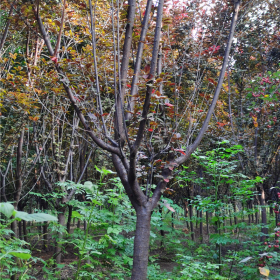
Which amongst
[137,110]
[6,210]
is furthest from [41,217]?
[137,110]

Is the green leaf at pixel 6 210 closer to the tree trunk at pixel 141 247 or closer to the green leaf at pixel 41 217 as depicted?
the green leaf at pixel 41 217

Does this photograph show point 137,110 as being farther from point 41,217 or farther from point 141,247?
point 41,217

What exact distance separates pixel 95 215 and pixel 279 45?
6.59 metres

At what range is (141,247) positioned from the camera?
7.73 feet

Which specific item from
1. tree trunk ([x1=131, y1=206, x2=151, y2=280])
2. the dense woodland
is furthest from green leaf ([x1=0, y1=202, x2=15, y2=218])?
tree trunk ([x1=131, y1=206, x2=151, y2=280])

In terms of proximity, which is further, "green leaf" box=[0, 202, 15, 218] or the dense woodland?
the dense woodland

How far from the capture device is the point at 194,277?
8.11 feet

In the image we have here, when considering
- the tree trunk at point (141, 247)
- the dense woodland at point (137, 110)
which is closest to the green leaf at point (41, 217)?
the dense woodland at point (137, 110)

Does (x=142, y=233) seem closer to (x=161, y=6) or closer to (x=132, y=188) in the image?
(x=132, y=188)

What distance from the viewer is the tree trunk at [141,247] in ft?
7.53

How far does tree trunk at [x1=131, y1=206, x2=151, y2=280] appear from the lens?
7.53 ft

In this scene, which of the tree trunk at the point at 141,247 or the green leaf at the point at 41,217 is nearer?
the green leaf at the point at 41,217

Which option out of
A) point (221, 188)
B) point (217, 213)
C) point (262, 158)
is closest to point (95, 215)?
point (217, 213)

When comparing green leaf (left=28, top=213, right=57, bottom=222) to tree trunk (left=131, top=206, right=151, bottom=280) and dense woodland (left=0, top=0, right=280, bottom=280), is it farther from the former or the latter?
tree trunk (left=131, top=206, right=151, bottom=280)
